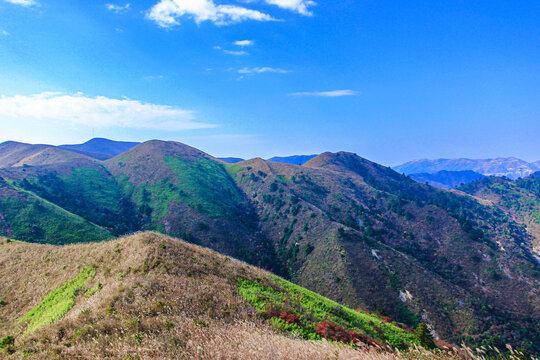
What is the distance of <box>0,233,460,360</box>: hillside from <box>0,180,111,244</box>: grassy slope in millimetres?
25886

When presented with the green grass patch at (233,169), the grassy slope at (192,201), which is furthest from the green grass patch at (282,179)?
the green grass patch at (233,169)

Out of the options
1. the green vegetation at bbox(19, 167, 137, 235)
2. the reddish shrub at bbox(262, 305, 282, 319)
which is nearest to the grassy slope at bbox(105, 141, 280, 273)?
the green vegetation at bbox(19, 167, 137, 235)

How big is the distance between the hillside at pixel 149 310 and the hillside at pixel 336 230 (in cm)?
2650

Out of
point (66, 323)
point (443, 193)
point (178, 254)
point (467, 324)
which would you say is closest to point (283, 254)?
point (467, 324)

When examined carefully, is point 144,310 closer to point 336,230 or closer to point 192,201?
point 336,230

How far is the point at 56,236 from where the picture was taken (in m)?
50.2

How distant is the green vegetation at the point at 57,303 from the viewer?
580 inches

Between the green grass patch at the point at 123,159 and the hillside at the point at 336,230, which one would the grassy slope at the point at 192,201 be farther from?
the hillside at the point at 336,230

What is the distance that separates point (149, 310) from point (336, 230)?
56.3m

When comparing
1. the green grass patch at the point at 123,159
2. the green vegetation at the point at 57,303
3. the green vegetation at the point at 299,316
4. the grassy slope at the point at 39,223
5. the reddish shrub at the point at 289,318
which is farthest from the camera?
the green grass patch at the point at 123,159

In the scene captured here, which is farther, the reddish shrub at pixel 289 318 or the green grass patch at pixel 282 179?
the green grass patch at pixel 282 179

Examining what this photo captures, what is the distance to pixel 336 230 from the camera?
205ft

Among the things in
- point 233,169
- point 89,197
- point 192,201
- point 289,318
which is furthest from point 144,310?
point 233,169

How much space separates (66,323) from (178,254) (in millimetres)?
10221
